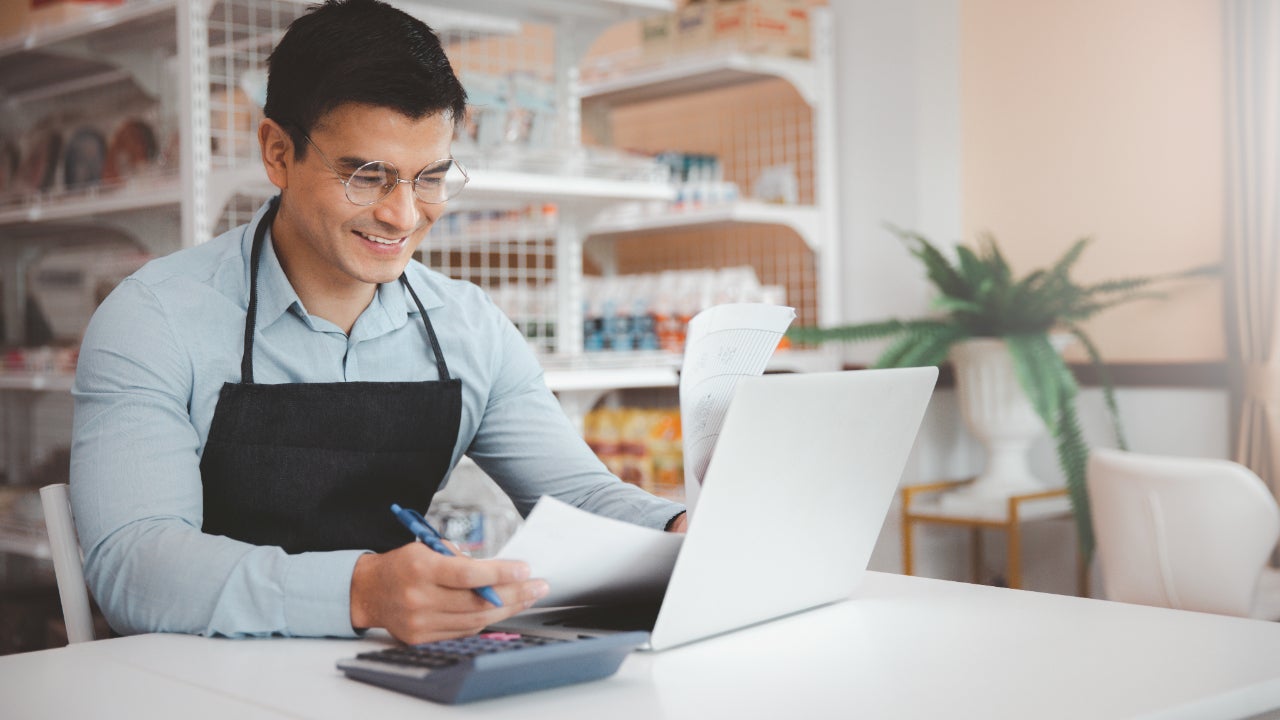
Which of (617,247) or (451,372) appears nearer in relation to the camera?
(451,372)

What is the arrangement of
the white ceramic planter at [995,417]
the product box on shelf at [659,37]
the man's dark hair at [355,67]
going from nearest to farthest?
the man's dark hair at [355,67], the white ceramic planter at [995,417], the product box on shelf at [659,37]

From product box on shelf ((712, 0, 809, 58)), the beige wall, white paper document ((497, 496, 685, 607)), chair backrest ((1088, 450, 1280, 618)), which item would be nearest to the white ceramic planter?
the beige wall

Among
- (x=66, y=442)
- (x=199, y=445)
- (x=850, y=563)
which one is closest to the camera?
(x=850, y=563)

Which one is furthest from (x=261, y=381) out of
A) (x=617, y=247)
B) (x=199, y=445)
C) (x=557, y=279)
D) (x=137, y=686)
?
(x=617, y=247)

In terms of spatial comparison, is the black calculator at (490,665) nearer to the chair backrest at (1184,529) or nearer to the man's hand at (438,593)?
the man's hand at (438,593)

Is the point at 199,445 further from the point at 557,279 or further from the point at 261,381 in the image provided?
the point at 557,279

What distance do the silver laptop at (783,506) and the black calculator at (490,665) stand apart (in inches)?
4.2

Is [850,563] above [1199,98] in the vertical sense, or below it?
below

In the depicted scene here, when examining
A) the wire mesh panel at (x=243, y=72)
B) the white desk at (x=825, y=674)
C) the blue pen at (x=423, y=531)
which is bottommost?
the white desk at (x=825, y=674)

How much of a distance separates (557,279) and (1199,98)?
6.23ft

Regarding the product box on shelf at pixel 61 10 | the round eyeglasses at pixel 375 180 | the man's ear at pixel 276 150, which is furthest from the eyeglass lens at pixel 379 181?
the product box on shelf at pixel 61 10

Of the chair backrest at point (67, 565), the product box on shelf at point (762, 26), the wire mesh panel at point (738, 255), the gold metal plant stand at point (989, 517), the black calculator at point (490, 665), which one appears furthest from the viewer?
the wire mesh panel at point (738, 255)

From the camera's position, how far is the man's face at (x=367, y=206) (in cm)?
152

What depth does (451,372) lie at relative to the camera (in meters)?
1.74
